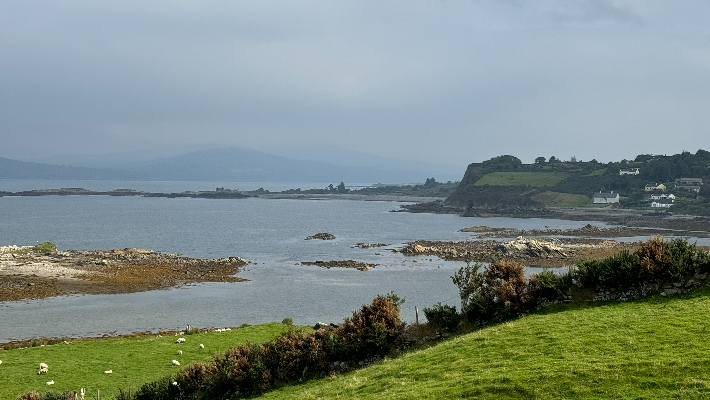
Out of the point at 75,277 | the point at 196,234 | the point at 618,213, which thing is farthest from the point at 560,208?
the point at 75,277

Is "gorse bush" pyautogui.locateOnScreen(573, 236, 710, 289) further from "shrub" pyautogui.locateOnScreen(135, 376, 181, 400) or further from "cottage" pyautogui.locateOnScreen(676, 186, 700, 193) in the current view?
"cottage" pyautogui.locateOnScreen(676, 186, 700, 193)

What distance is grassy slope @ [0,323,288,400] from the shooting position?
21.1 m

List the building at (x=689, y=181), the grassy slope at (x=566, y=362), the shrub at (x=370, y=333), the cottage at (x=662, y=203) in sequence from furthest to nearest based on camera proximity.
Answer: the building at (x=689, y=181) < the cottage at (x=662, y=203) < the shrub at (x=370, y=333) < the grassy slope at (x=566, y=362)

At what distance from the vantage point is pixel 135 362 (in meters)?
24.2

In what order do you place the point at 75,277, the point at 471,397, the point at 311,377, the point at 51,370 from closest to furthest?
the point at 471,397 → the point at 311,377 → the point at 51,370 → the point at 75,277

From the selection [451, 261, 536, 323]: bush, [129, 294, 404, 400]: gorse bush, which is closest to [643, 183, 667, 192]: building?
[451, 261, 536, 323]: bush

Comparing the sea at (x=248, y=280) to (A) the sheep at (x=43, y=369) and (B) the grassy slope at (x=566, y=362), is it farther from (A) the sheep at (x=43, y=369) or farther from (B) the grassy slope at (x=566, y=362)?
(B) the grassy slope at (x=566, y=362)

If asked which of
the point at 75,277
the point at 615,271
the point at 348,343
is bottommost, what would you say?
the point at 75,277

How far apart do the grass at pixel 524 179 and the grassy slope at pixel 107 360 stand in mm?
165284

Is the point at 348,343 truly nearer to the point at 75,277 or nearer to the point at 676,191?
the point at 75,277

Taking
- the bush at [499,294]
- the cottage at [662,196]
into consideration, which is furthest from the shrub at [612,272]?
the cottage at [662,196]

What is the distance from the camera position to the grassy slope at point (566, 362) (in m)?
12.1

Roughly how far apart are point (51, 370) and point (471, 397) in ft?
58.9

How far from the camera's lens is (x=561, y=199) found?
548ft
